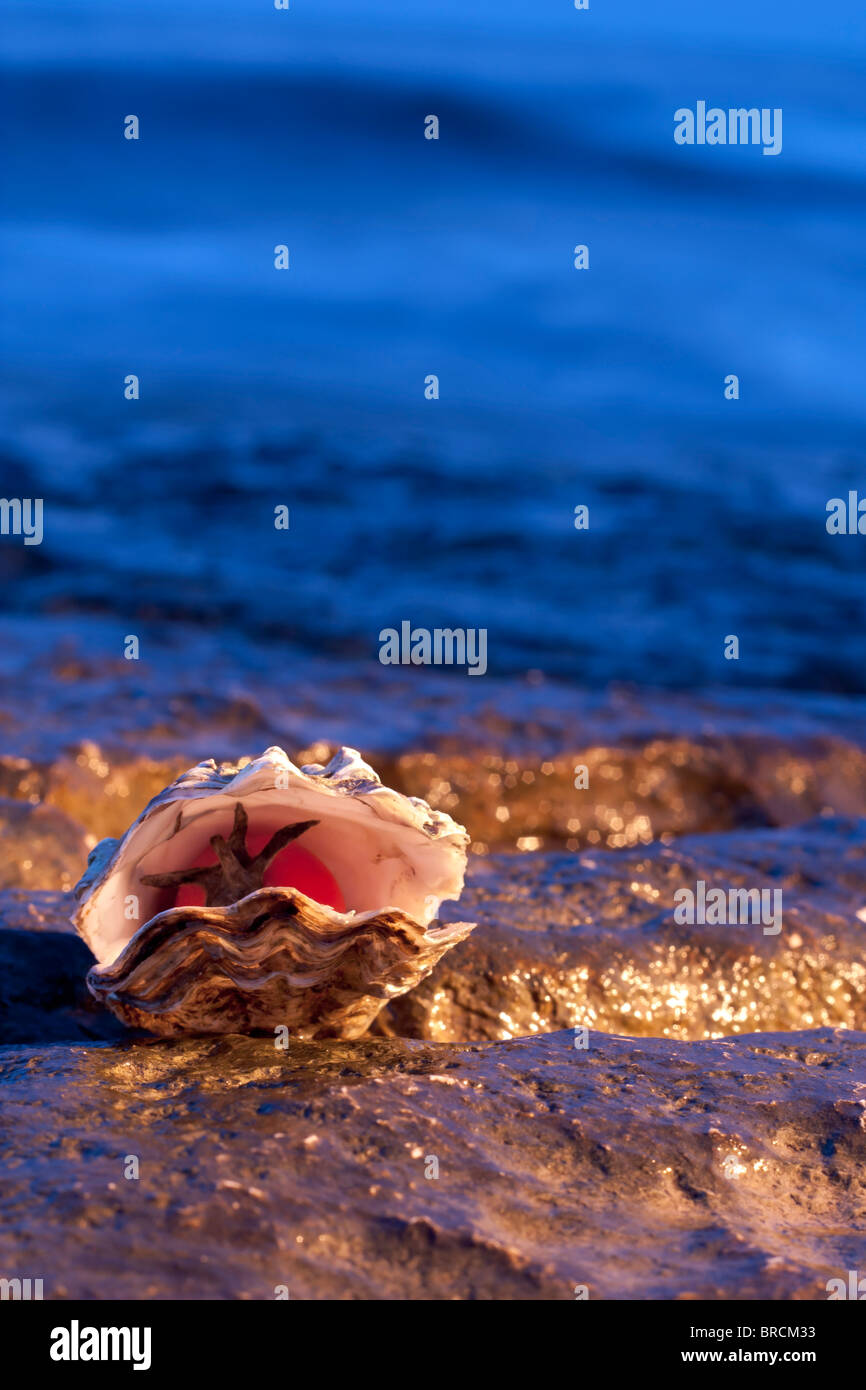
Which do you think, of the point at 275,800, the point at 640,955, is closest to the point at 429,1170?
the point at 275,800

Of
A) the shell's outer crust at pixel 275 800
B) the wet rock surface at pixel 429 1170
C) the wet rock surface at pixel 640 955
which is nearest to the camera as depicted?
the wet rock surface at pixel 429 1170

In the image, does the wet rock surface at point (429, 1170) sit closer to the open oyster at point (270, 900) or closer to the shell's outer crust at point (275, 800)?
the open oyster at point (270, 900)

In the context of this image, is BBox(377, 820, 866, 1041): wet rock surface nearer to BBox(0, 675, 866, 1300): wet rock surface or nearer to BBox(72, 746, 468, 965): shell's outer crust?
BBox(0, 675, 866, 1300): wet rock surface

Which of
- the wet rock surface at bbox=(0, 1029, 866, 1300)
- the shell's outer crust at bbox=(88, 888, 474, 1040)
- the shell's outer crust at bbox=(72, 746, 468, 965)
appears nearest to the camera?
the wet rock surface at bbox=(0, 1029, 866, 1300)

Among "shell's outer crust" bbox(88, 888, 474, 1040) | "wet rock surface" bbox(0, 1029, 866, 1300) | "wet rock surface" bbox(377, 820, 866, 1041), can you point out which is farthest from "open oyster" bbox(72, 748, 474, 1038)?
"wet rock surface" bbox(377, 820, 866, 1041)

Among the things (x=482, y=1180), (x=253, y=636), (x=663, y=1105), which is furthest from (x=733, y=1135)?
(x=253, y=636)

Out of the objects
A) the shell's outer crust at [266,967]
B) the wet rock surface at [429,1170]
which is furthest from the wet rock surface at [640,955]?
the shell's outer crust at [266,967]

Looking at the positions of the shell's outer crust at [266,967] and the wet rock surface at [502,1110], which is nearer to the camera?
the wet rock surface at [502,1110]
